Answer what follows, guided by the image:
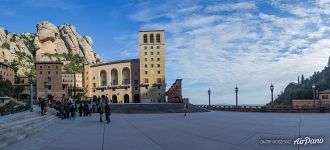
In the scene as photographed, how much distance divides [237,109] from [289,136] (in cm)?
3133

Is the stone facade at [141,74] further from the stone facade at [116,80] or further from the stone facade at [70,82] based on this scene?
the stone facade at [70,82]

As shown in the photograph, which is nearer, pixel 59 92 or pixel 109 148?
pixel 109 148

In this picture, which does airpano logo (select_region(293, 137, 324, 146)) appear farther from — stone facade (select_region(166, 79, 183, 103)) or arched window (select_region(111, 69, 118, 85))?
arched window (select_region(111, 69, 118, 85))

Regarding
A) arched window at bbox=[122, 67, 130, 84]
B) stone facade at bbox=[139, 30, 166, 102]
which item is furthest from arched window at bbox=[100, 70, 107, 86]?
stone facade at bbox=[139, 30, 166, 102]

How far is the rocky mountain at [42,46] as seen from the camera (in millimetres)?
139575

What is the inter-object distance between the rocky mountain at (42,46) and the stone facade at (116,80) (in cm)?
3683

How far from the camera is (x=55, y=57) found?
147375mm

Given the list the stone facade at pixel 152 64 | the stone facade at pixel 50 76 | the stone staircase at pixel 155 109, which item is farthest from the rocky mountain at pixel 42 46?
the stone staircase at pixel 155 109

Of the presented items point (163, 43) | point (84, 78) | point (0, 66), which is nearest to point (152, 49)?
point (163, 43)

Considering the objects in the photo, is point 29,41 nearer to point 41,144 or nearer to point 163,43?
point 163,43

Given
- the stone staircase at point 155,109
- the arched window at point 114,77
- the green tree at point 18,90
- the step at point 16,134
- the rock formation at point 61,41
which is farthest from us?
the rock formation at point 61,41

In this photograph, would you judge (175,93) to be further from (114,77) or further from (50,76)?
(50,76)

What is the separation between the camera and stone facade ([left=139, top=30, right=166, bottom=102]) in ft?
328

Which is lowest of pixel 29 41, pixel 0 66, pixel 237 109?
pixel 237 109
